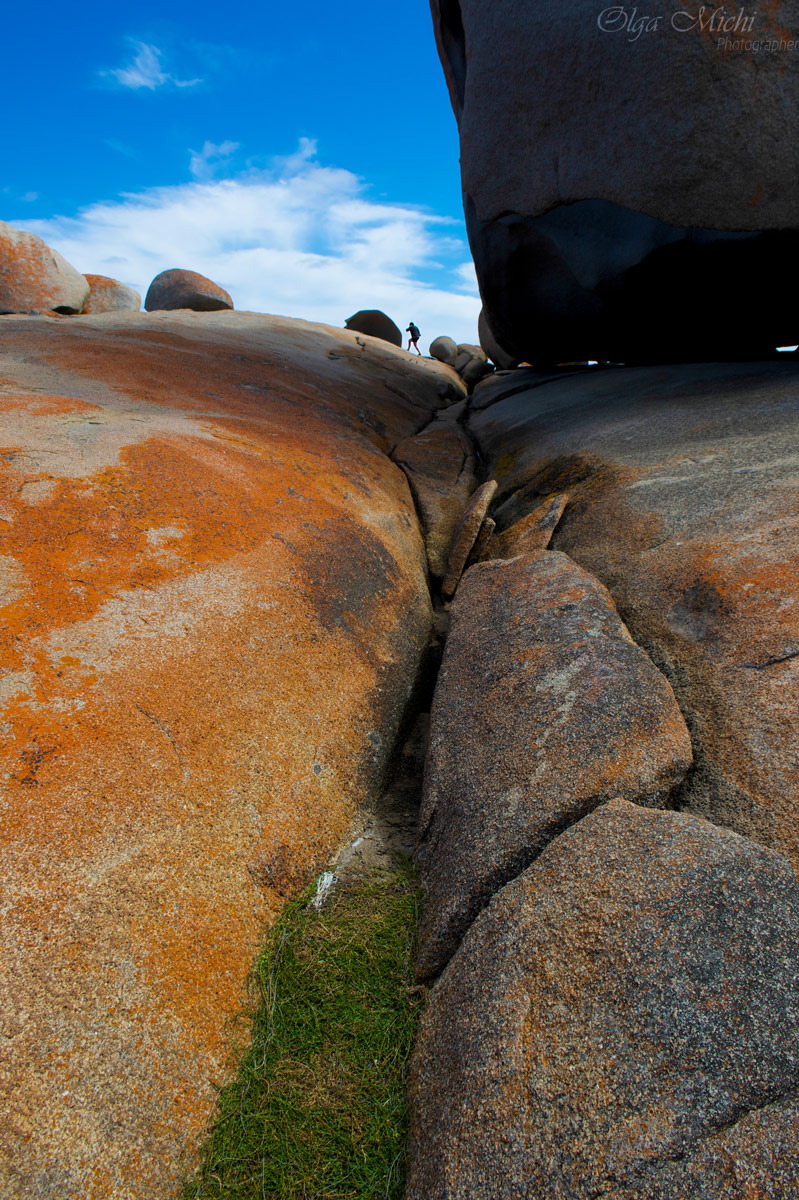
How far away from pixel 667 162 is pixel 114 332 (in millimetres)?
5021

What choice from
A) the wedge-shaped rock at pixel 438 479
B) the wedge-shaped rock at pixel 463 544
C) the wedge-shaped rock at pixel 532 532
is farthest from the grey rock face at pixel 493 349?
the wedge-shaped rock at pixel 532 532

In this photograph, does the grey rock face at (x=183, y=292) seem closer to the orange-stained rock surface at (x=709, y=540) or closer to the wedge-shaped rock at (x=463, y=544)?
the orange-stained rock surface at (x=709, y=540)

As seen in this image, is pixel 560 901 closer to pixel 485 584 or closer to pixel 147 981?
pixel 147 981

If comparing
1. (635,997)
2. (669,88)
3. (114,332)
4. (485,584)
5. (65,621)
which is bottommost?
(635,997)

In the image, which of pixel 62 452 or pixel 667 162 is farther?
pixel 667 162

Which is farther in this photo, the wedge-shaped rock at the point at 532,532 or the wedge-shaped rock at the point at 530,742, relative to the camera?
the wedge-shaped rock at the point at 532,532

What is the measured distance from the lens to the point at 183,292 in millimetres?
15359

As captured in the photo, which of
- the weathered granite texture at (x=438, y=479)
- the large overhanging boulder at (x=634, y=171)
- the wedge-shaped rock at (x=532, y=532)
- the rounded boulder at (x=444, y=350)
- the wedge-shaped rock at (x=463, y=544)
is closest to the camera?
the wedge-shaped rock at (x=532, y=532)

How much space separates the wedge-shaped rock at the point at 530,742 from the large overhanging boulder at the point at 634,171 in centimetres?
420

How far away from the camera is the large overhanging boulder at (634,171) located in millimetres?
4820

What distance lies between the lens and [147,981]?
1.70 meters

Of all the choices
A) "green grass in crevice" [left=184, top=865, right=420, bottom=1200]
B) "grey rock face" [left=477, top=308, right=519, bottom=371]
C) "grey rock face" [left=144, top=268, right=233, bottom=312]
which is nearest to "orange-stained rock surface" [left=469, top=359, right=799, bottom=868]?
"green grass in crevice" [left=184, top=865, right=420, bottom=1200]

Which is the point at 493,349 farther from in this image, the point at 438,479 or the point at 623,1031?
the point at 623,1031

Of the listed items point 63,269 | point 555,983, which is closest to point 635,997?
point 555,983
